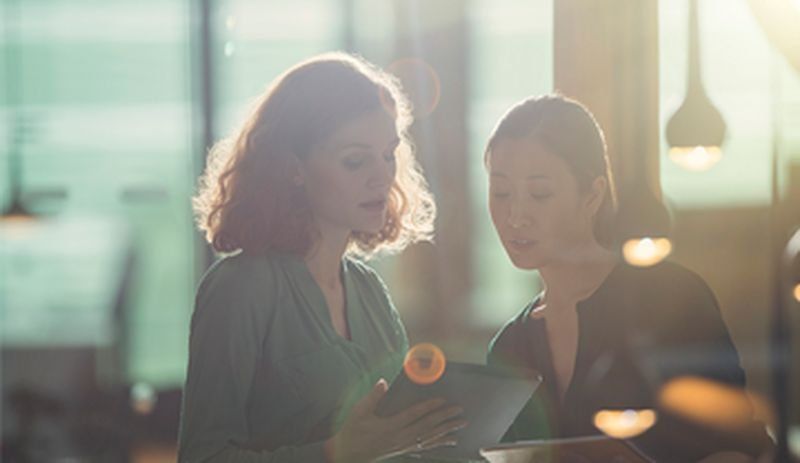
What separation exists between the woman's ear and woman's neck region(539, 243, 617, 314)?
6 centimetres

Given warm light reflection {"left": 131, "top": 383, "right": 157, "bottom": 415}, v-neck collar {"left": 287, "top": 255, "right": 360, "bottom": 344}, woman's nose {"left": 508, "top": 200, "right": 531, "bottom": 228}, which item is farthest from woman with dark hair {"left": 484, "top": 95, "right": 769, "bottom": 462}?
warm light reflection {"left": 131, "top": 383, "right": 157, "bottom": 415}

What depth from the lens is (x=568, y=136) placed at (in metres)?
1.77

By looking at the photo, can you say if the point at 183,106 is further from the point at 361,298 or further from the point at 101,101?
the point at 361,298

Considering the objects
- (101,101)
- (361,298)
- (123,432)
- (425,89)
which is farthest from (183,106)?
(361,298)

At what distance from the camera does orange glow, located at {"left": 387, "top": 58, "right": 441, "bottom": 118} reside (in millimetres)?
5172

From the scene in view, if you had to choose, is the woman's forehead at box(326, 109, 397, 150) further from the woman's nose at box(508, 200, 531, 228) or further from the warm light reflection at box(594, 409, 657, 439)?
the warm light reflection at box(594, 409, 657, 439)

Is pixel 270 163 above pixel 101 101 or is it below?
below

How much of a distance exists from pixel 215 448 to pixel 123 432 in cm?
424

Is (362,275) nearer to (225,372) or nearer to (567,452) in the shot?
(225,372)

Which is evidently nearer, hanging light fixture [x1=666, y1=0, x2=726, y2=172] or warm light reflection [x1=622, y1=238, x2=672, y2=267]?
warm light reflection [x1=622, y1=238, x2=672, y2=267]

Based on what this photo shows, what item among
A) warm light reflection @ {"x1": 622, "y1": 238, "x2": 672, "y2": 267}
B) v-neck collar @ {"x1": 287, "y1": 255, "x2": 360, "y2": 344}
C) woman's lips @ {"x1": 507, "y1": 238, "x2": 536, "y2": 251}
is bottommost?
v-neck collar @ {"x1": 287, "y1": 255, "x2": 360, "y2": 344}

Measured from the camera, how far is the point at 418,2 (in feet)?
17.0

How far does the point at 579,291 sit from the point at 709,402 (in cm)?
28

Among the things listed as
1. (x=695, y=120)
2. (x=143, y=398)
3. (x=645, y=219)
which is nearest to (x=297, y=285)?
(x=645, y=219)
